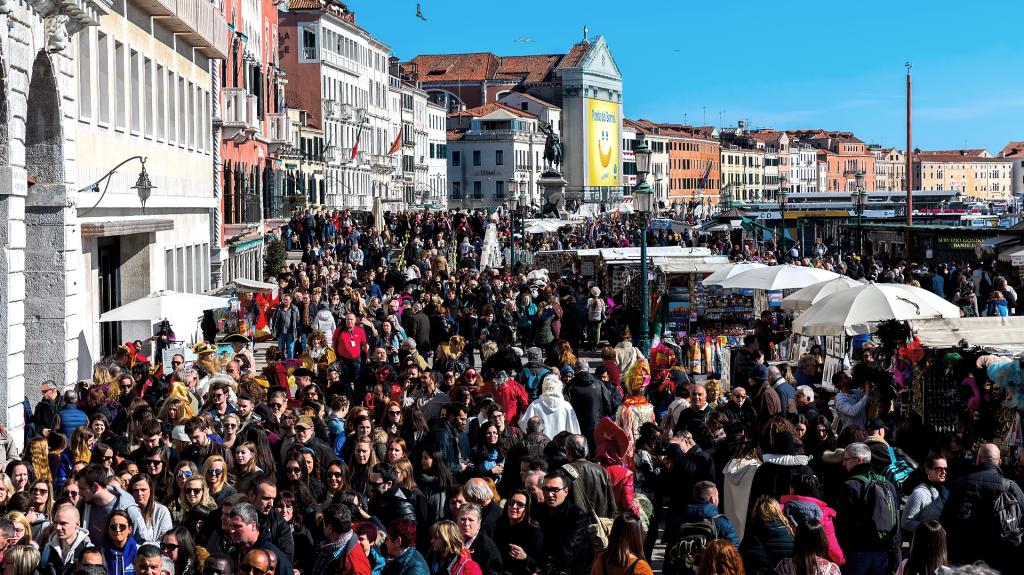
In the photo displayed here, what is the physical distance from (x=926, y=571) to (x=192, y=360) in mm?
11470

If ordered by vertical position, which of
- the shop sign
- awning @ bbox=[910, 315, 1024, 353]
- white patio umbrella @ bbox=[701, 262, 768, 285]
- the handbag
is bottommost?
the handbag

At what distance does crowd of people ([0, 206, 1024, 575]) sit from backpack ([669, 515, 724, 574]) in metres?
0.01

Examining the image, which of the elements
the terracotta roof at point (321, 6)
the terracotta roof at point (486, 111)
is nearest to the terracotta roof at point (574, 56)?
the terracotta roof at point (486, 111)

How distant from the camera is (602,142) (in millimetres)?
134625

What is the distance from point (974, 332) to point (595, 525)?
21.9ft

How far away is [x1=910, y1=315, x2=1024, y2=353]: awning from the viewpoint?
13773 millimetres

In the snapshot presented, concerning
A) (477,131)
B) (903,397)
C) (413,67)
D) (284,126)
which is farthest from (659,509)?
(413,67)

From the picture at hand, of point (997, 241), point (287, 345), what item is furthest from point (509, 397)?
point (997, 241)

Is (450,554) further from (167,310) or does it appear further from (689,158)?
(689,158)

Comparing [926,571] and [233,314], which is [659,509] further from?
[233,314]

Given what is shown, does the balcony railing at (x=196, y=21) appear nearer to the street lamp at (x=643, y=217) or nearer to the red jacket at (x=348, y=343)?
the red jacket at (x=348, y=343)

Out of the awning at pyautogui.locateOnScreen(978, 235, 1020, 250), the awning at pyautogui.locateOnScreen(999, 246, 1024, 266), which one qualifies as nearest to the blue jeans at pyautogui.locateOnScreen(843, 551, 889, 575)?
the awning at pyautogui.locateOnScreen(999, 246, 1024, 266)

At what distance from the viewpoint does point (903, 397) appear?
45.9ft

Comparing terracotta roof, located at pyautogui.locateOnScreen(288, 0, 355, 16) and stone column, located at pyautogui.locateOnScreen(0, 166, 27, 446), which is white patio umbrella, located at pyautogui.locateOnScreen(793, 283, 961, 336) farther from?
terracotta roof, located at pyautogui.locateOnScreen(288, 0, 355, 16)
